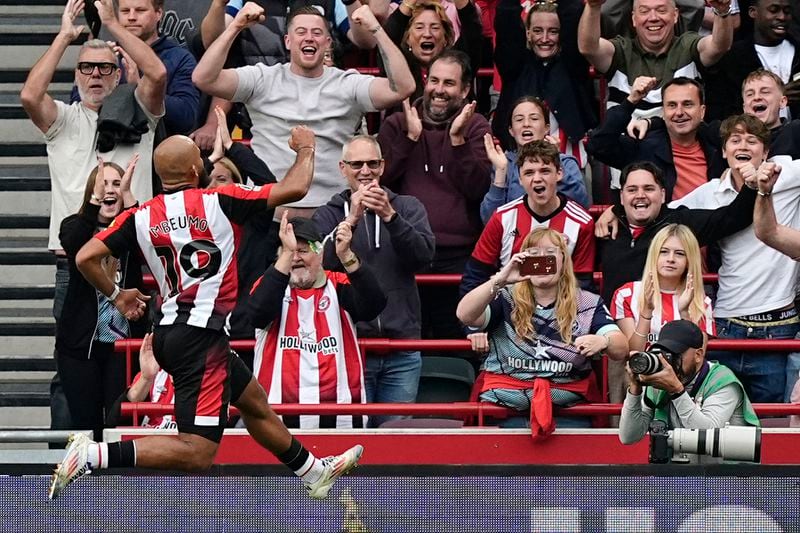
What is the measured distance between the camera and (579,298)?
349 inches

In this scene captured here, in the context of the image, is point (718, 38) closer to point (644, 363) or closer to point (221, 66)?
point (221, 66)

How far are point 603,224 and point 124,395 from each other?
9.15 feet

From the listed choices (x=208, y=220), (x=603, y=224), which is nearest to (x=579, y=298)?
(x=603, y=224)

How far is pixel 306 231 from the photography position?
28.9 feet

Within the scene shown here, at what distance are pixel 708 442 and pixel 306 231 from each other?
268 centimetres

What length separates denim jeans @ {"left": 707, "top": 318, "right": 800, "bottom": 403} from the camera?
920 cm

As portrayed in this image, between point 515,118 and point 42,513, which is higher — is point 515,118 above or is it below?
above

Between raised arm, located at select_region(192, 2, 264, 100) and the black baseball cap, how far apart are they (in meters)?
1.43


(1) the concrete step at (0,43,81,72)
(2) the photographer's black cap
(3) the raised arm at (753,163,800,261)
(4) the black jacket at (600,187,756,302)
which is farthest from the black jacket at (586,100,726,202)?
(1) the concrete step at (0,43,81,72)

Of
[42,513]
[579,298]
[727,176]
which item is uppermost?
[727,176]

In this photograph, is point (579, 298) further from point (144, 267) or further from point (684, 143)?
point (144, 267)

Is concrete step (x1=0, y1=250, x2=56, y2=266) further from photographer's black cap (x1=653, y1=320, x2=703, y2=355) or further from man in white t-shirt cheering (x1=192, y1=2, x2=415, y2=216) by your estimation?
photographer's black cap (x1=653, y1=320, x2=703, y2=355)

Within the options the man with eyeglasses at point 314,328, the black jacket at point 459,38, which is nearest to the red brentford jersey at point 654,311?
the man with eyeglasses at point 314,328

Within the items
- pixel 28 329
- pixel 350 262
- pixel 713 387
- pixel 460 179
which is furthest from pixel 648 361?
pixel 28 329
